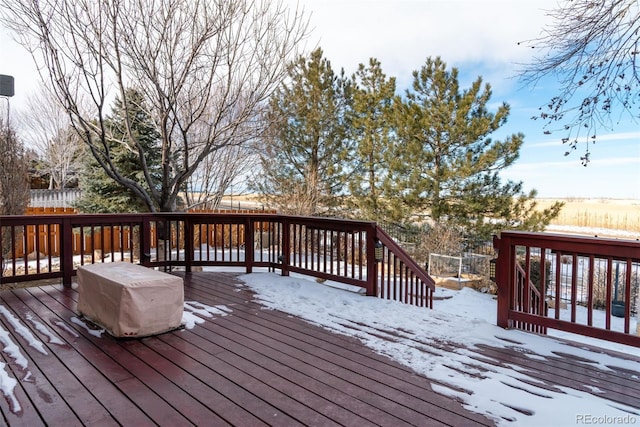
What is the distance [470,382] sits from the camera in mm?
2412

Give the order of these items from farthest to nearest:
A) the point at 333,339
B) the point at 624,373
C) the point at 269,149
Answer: the point at 269,149, the point at 333,339, the point at 624,373

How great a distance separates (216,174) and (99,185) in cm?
356

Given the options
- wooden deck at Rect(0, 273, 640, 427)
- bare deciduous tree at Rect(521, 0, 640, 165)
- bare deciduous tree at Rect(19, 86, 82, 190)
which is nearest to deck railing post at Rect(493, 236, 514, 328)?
wooden deck at Rect(0, 273, 640, 427)

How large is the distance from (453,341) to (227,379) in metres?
1.86

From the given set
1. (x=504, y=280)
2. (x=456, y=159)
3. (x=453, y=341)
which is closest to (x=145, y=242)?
(x=453, y=341)

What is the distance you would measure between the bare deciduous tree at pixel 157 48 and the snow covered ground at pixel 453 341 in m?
3.19

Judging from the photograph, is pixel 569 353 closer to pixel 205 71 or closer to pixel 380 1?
pixel 205 71

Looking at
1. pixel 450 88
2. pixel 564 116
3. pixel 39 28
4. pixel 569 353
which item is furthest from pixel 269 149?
pixel 569 353

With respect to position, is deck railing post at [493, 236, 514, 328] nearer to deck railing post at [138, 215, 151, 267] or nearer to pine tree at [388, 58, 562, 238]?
deck railing post at [138, 215, 151, 267]

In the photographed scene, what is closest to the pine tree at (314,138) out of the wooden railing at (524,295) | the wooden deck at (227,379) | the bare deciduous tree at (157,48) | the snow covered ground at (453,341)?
the bare deciduous tree at (157,48)

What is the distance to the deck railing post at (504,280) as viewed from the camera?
11.3 ft

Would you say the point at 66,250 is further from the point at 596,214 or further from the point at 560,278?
the point at 596,214

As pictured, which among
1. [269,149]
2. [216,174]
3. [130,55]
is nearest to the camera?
[130,55]

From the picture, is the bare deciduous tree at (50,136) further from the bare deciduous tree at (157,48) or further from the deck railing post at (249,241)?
the deck railing post at (249,241)
